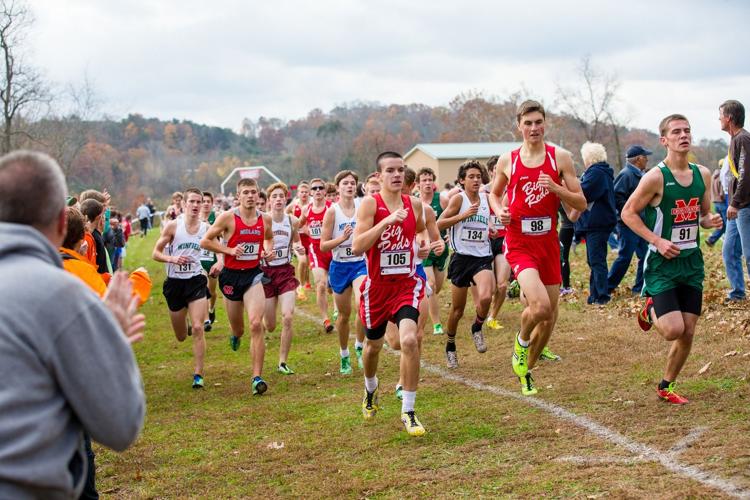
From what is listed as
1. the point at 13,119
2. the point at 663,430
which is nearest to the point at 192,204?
the point at 663,430

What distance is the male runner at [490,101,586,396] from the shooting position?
7078 mm

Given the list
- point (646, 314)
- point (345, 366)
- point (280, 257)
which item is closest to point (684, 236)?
point (646, 314)

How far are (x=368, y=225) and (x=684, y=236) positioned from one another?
105 inches

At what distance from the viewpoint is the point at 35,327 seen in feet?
7.35

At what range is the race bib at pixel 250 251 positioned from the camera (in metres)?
9.25

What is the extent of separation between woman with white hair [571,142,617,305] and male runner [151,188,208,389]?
6.01 m

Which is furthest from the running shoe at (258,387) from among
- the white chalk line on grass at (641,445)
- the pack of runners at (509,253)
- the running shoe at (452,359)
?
the white chalk line on grass at (641,445)

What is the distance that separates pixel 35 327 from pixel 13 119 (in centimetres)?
2751

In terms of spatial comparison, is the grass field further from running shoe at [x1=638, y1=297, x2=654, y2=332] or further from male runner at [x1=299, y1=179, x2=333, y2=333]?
male runner at [x1=299, y1=179, x2=333, y2=333]

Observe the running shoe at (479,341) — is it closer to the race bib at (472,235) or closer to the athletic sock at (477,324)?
the athletic sock at (477,324)

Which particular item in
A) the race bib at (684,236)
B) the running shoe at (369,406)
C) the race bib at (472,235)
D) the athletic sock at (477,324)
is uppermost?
the race bib at (684,236)

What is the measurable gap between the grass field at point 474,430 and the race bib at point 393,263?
1.37m

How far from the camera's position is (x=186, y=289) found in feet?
31.3

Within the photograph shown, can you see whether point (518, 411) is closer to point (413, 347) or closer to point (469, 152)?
point (413, 347)
